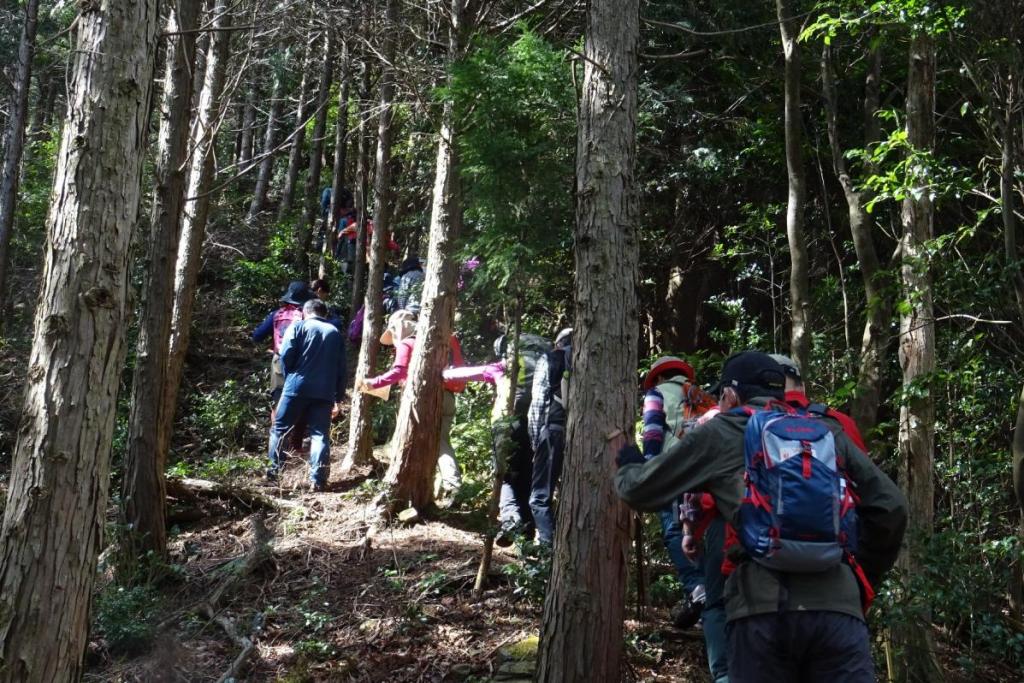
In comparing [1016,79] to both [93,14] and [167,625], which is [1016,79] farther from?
[167,625]

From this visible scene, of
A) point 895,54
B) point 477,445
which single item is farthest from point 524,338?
point 895,54

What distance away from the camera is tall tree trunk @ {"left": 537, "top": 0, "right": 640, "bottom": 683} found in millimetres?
5500

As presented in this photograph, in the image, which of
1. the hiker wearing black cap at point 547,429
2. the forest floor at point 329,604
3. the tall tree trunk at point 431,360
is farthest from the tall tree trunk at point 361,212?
the hiker wearing black cap at point 547,429

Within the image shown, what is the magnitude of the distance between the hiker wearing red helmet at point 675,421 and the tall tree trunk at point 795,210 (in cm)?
231

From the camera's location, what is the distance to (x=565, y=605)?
5.52 metres

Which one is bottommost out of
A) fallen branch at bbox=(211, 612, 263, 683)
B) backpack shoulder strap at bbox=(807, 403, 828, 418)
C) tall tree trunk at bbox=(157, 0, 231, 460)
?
fallen branch at bbox=(211, 612, 263, 683)

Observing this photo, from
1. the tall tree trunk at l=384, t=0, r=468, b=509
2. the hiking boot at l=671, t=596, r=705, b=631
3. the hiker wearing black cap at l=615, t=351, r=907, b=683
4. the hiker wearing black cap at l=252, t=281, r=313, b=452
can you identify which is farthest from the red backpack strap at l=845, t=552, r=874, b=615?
the hiker wearing black cap at l=252, t=281, r=313, b=452

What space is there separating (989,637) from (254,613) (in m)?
5.93

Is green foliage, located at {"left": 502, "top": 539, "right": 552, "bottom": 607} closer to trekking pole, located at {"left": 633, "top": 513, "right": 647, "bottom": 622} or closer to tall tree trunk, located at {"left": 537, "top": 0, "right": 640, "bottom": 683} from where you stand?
trekking pole, located at {"left": 633, "top": 513, "right": 647, "bottom": 622}

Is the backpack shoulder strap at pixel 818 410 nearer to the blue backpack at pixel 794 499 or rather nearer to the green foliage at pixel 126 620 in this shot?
the blue backpack at pixel 794 499

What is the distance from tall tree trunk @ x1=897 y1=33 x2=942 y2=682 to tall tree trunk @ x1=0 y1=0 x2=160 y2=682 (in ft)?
19.0

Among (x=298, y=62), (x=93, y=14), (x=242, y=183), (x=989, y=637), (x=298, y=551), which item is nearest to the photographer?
(x=93, y=14)

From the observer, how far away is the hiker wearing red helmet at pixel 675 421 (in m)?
6.21

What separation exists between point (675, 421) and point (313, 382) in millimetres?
5234
